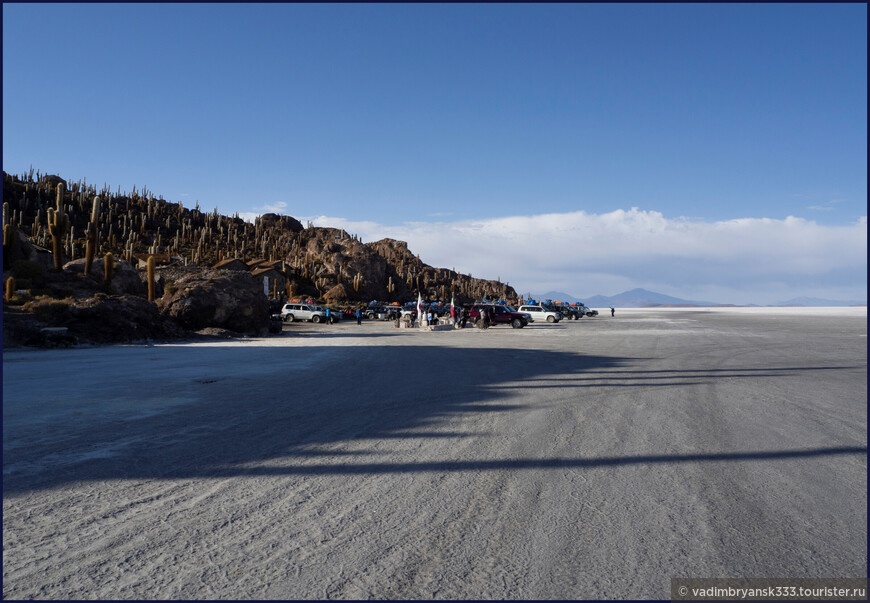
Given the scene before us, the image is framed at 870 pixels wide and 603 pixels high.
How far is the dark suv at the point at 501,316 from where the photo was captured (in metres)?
38.8

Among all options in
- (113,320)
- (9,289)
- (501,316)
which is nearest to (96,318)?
(113,320)

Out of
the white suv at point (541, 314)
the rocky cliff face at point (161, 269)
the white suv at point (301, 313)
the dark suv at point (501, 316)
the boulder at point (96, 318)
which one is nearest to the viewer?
the boulder at point (96, 318)

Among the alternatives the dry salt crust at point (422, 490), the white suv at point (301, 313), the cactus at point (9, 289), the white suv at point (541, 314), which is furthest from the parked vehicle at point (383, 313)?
the dry salt crust at point (422, 490)

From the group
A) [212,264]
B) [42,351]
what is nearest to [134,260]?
[212,264]

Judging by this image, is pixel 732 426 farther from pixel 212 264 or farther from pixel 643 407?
pixel 212 264

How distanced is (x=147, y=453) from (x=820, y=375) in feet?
43.2

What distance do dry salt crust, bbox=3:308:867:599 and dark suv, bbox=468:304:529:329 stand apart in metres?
29.2

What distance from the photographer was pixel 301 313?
144ft

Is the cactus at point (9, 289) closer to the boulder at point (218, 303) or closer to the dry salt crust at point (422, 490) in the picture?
the boulder at point (218, 303)

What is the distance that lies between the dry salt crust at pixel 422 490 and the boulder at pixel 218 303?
55.1ft

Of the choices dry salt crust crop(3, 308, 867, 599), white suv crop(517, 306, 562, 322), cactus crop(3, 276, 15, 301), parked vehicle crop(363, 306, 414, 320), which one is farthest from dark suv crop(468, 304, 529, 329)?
dry salt crust crop(3, 308, 867, 599)

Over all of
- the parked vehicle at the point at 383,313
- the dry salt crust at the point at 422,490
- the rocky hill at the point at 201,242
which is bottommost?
the dry salt crust at the point at 422,490

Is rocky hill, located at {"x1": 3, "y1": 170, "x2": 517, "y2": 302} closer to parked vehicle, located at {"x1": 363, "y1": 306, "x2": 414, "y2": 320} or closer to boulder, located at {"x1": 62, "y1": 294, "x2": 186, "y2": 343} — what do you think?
parked vehicle, located at {"x1": 363, "y1": 306, "x2": 414, "y2": 320}

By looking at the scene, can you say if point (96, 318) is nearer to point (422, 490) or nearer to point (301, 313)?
point (422, 490)
